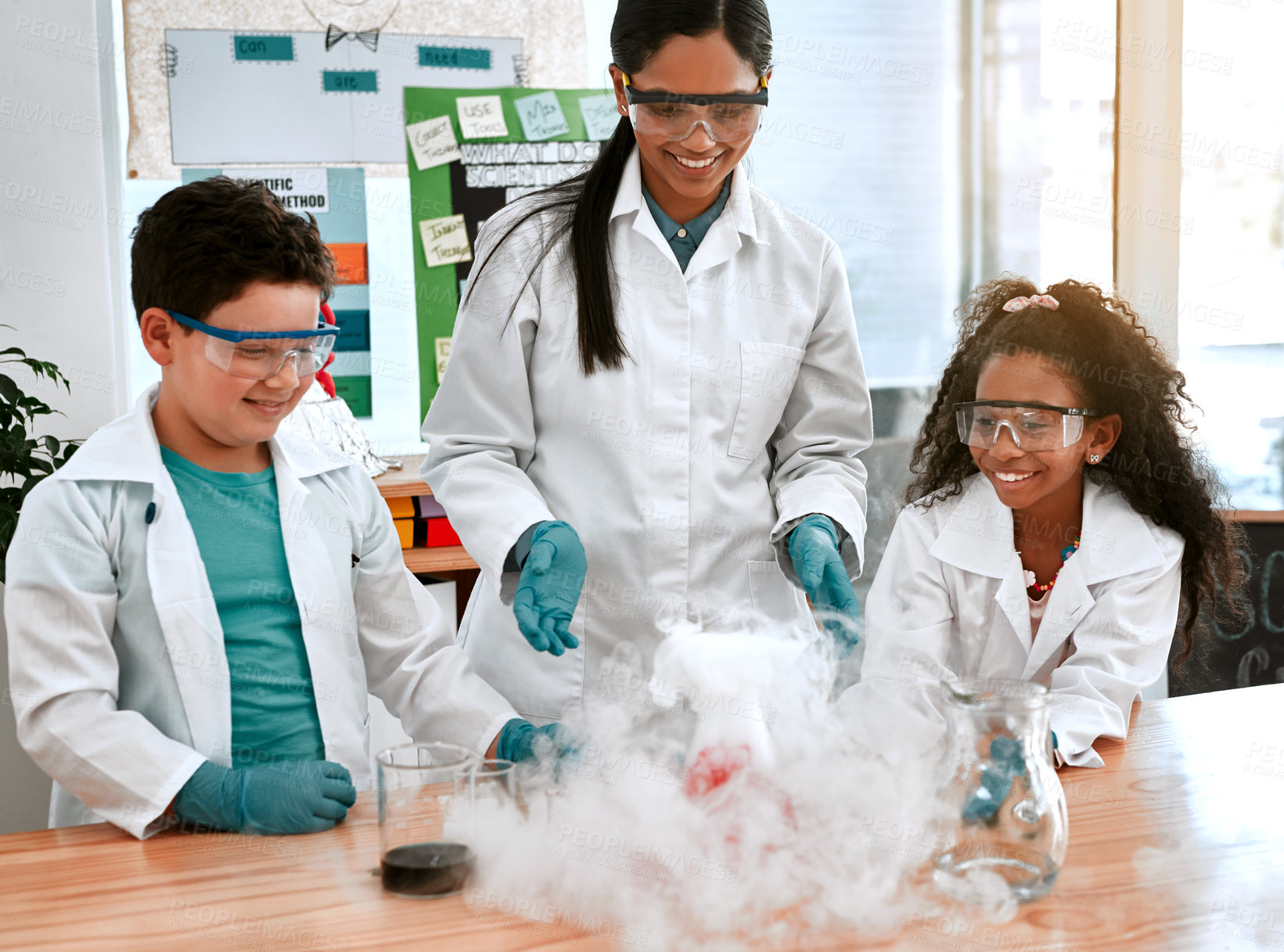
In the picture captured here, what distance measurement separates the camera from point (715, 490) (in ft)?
5.72

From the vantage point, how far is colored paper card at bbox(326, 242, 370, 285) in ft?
11.2

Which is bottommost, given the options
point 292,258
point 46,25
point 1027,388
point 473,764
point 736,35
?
point 473,764

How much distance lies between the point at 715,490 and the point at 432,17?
2346 millimetres

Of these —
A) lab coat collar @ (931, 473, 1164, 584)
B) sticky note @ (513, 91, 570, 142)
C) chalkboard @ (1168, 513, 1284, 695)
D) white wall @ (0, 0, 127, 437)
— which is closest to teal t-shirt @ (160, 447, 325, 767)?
lab coat collar @ (931, 473, 1164, 584)

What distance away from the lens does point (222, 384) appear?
4.74ft

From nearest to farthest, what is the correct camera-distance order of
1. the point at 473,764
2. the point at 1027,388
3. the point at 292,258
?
1. the point at 473,764
2. the point at 292,258
3. the point at 1027,388

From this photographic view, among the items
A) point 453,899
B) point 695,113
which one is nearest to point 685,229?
point 695,113

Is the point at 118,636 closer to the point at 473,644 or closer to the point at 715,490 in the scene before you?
the point at 473,644

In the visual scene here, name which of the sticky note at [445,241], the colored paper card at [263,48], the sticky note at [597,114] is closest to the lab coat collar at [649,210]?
the sticky note at [445,241]

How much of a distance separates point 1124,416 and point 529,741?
121 cm

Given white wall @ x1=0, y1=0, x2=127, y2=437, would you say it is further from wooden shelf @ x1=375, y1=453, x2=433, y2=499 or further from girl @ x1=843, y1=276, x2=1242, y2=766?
girl @ x1=843, y1=276, x2=1242, y2=766

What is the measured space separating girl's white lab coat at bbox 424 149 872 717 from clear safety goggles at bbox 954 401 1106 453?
0.23m

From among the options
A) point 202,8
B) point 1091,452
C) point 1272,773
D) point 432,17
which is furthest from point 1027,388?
point 202,8

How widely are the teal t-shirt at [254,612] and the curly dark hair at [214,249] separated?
0.76ft
